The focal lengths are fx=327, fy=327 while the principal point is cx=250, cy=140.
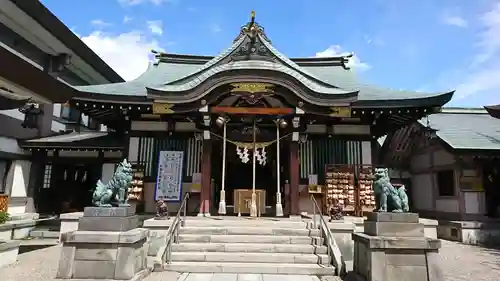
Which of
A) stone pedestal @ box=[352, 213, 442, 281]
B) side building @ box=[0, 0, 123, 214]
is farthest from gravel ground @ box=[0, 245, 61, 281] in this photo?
stone pedestal @ box=[352, 213, 442, 281]

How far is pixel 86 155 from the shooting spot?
1492 cm

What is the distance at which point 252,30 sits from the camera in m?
12.7

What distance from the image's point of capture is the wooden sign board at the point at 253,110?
1165 cm

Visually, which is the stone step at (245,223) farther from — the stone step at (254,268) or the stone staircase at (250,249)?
the stone step at (254,268)

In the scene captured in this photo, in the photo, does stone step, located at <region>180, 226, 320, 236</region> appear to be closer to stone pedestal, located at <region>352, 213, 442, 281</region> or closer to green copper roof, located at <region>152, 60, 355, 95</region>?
stone pedestal, located at <region>352, 213, 442, 281</region>

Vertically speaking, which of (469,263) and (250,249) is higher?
(250,249)

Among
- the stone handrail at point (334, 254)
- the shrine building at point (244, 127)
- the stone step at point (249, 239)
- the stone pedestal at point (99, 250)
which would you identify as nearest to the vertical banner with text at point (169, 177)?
the shrine building at point (244, 127)

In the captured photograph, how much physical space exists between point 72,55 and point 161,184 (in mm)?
9901

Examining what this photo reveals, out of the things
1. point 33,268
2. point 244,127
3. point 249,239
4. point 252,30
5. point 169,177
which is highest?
point 252,30

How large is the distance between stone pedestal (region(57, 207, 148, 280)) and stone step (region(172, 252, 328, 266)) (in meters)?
1.89

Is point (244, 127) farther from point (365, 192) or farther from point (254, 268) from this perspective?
point (254, 268)

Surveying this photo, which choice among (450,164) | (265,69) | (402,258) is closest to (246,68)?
(265,69)

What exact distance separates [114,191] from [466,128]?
16428 millimetres

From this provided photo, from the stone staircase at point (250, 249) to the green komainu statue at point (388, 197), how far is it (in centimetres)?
205
